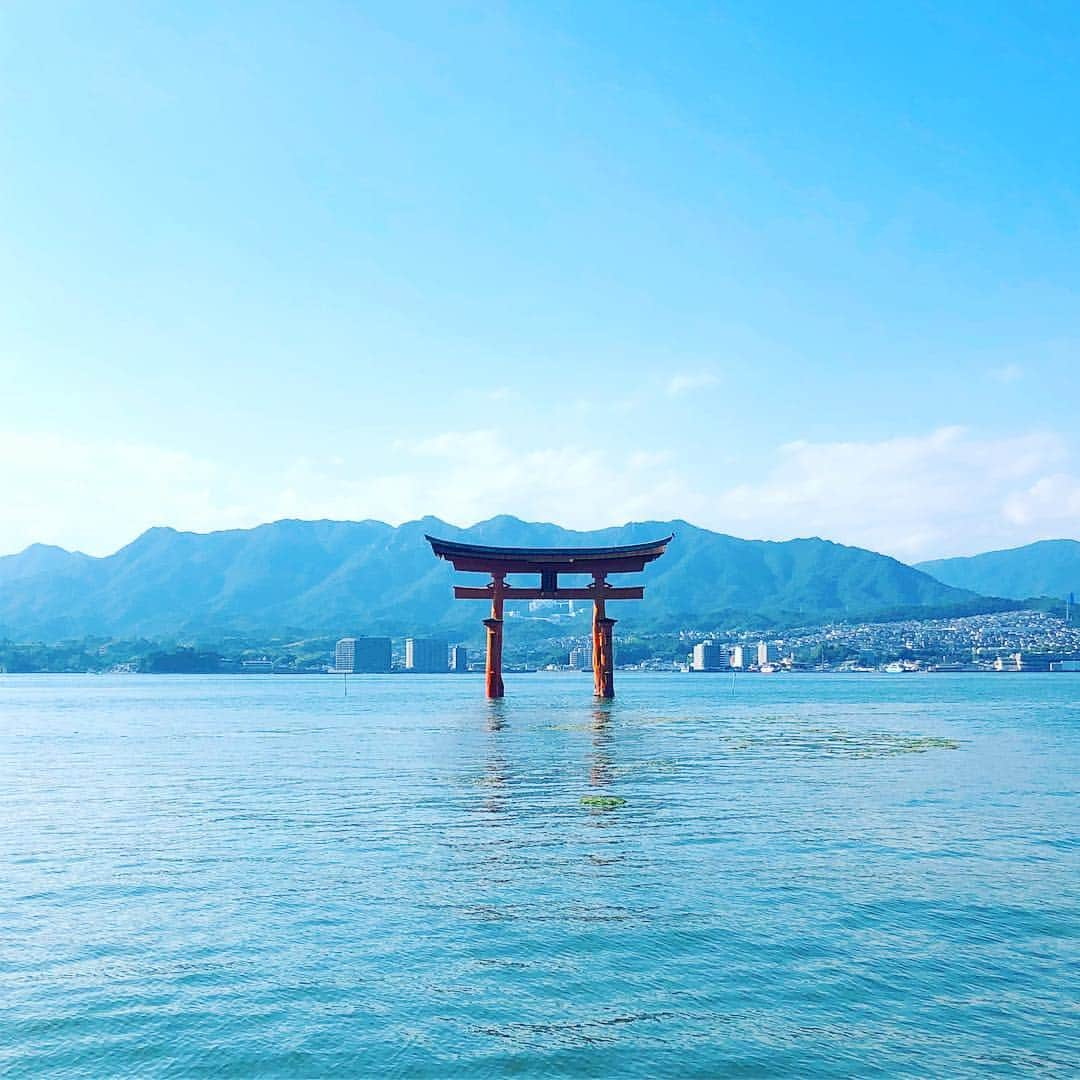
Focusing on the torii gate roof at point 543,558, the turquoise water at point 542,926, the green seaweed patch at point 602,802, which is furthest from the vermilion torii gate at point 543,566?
the green seaweed patch at point 602,802

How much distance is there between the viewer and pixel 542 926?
40.9 feet

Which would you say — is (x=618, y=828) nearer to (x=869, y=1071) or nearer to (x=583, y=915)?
(x=583, y=915)

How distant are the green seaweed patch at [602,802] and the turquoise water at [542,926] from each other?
0.26 meters

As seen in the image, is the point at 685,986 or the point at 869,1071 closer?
the point at 869,1071

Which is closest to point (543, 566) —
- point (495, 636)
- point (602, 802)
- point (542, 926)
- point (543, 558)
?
point (543, 558)

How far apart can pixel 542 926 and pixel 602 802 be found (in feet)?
33.5

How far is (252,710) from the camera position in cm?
7450

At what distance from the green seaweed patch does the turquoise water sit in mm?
264

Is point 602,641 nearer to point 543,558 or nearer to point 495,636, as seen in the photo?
point 495,636

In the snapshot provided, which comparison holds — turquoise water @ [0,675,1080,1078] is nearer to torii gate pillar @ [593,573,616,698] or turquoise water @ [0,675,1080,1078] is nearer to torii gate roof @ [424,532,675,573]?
torii gate roof @ [424,532,675,573]

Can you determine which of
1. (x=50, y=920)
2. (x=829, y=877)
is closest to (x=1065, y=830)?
(x=829, y=877)

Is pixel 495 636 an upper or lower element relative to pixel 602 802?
upper

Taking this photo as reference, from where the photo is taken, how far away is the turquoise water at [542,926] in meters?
8.98

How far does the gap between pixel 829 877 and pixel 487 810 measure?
824 centimetres
